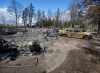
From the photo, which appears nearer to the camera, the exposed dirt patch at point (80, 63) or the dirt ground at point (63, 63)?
the dirt ground at point (63, 63)

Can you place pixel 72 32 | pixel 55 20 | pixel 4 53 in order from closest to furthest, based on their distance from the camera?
pixel 4 53 → pixel 72 32 → pixel 55 20

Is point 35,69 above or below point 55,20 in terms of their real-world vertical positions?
below

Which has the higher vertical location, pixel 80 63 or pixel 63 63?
pixel 63 63

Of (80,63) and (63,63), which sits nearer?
(63,63)

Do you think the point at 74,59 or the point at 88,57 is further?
the point at 88,57

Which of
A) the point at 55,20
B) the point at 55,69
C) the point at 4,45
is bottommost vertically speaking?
the point at 55,69

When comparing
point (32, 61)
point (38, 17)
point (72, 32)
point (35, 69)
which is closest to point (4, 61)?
point (32, 61)

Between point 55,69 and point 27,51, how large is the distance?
6595mm

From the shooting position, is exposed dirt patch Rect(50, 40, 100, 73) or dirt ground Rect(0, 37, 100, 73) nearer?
dirt ground Rect(0, 37, 100, 73)

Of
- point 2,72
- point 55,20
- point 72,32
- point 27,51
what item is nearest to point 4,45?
point 27,51

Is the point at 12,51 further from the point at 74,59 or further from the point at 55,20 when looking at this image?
the point at 55,20

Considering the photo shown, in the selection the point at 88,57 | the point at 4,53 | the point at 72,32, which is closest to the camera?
the point at 88,57

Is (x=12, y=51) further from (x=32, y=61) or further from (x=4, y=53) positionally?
(x=32, y=61)

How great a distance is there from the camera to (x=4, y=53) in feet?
60.4
